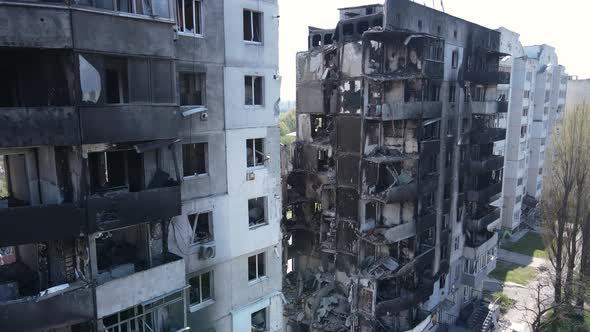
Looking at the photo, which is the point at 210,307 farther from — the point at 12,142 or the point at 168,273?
the point at 12,142

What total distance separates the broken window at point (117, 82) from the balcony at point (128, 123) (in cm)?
80

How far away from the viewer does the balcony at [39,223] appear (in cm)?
1179

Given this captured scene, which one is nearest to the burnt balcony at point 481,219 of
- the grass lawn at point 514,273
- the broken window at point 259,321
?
the grass lawn at point 514,273

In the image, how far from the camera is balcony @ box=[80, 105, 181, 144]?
12.4 m

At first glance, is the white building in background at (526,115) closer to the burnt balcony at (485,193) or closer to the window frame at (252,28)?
the burnt balcony at (485,193)

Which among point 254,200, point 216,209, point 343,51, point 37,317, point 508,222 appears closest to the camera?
point 37,317

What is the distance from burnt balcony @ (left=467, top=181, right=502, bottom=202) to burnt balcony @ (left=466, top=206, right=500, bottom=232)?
1.18 m

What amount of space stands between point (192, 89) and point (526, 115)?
52758 millimetres

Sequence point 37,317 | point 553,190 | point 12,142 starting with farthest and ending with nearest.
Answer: point 553,190 → point 37,317 → point 12,142

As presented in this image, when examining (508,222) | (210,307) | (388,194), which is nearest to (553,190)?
(508,222)

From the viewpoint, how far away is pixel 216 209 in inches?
710

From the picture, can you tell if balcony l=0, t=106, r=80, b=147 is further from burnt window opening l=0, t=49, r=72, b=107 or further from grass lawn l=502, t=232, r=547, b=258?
grass lawn l=502, t=232, r=547, b=258

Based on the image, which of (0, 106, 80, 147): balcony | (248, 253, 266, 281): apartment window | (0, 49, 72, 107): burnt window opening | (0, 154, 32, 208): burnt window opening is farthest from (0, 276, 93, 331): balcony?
(248, 253, 266, 281): apartment window

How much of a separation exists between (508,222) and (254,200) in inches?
1927
